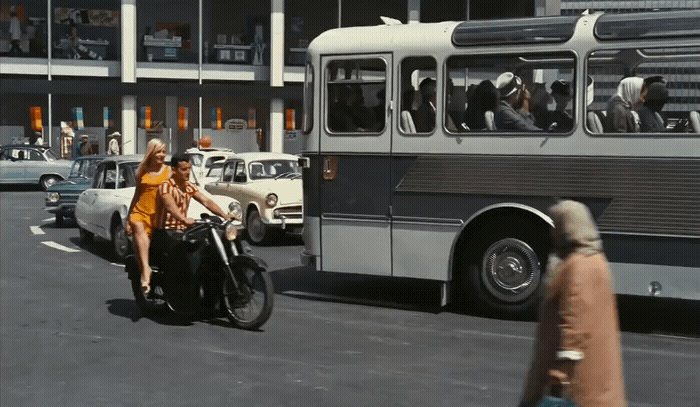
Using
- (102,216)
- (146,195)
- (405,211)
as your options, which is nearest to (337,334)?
(405,211)

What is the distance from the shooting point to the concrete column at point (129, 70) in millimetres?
42375

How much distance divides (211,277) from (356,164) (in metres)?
2.00

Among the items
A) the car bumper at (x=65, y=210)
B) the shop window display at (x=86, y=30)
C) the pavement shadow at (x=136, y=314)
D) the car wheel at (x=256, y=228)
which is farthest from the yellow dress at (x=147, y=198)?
the shop window display at (x=86, y=30)

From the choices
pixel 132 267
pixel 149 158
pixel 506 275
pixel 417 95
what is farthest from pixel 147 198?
pixel 506 275

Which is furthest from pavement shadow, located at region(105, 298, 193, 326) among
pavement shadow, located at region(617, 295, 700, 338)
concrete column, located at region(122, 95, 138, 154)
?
concrete column, located at region(122, 95, 138, 154)

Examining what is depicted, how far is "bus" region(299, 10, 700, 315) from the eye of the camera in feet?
31.4

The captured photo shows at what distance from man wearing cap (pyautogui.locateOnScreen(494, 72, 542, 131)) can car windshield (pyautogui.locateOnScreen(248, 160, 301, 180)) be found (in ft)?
27.4

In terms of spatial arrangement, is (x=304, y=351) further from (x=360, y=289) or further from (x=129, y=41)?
(x=129, y=41)

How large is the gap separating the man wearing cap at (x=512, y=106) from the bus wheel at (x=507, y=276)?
110cm

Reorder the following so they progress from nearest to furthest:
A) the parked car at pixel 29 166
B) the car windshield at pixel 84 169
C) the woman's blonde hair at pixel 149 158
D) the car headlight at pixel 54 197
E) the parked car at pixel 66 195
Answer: the woman's blonde hair at pixel 149 158, the parked car at pixel 66 195, the car headlight at pixel 54 197, the car windshield at pixel 84 169, the parked car at pixel 29 166

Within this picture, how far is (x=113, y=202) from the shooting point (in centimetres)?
1558

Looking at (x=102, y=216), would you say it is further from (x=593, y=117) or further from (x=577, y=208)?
(x=577, y=208)

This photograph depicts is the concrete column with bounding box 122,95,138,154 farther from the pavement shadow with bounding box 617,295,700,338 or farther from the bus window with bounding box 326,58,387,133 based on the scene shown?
the pavement shadow with bounding box 617,295,700,338

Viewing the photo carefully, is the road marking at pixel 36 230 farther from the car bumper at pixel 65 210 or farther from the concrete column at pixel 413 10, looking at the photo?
the concrete column at pixel 413 10
